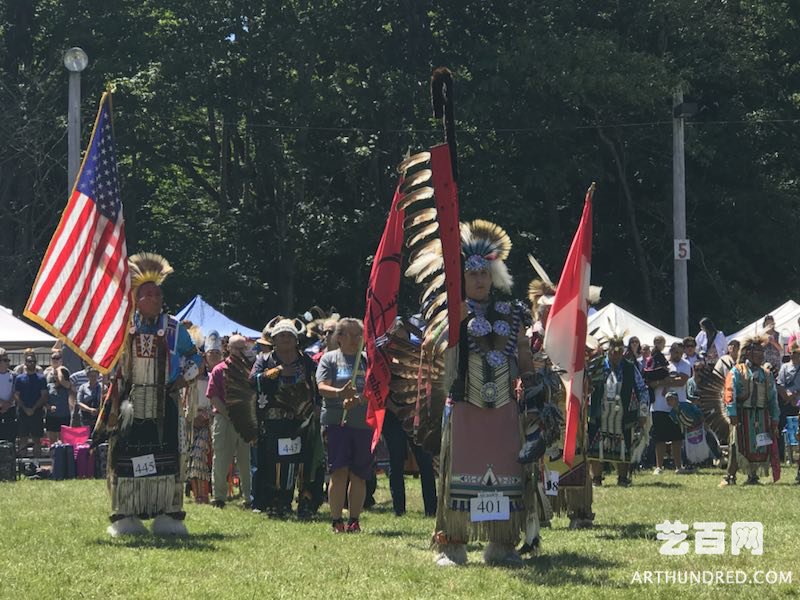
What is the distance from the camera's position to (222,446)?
12.9 metres

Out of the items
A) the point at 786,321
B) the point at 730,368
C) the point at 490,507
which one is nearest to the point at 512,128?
the point at 786,321

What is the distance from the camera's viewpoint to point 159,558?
849 cm

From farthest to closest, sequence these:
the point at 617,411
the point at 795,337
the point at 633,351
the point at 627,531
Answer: the point at 795,337, the point at 633,351, the point at 617,411, the point at 627,531

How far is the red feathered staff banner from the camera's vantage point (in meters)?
9.04

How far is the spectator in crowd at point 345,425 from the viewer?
10391 mm

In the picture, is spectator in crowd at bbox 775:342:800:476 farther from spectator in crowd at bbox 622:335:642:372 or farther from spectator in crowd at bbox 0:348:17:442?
spectator in crowd at bbox 0:348:17:442

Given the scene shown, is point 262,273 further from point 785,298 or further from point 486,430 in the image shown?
point 486,430

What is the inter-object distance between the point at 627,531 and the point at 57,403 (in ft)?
35.0

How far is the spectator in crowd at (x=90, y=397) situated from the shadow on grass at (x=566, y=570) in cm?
1025

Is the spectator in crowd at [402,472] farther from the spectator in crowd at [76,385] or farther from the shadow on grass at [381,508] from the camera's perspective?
the spectator in crowd at [76,385]

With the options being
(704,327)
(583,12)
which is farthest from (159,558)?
(583,12)

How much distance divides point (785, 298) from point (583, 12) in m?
7.80

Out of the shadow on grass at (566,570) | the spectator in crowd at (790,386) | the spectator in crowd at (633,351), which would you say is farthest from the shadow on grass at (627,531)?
the spectator in crowd at (790,386)

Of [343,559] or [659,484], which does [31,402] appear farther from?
[343,559]
